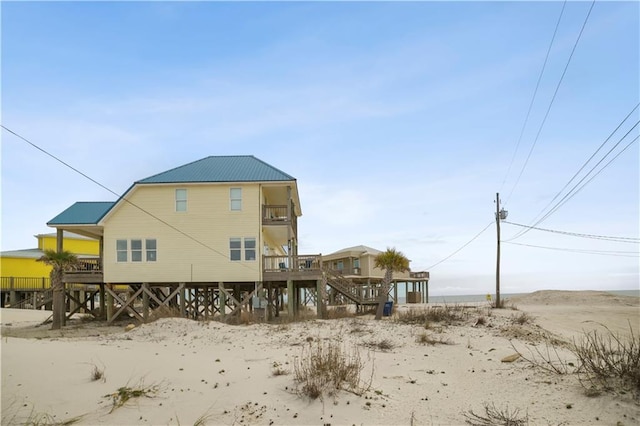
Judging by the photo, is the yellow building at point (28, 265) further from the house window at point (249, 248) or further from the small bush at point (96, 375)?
the small bush at point (96, 375)

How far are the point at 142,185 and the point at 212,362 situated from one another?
18170 millimetres

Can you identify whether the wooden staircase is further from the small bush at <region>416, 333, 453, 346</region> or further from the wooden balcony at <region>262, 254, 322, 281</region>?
the small bush at <region>416, 333, 453, 346</region>

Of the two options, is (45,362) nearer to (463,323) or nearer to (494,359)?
(494,359)

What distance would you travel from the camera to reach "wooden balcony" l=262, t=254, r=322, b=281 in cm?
2797

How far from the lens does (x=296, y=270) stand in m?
28.3

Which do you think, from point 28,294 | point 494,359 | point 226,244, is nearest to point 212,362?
point 494,359

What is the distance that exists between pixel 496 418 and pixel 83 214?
93.3ft

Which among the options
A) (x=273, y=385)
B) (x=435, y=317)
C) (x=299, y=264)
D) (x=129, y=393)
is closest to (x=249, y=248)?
(x=299, y=264)

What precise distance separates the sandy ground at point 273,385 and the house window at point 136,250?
13114 millimetres

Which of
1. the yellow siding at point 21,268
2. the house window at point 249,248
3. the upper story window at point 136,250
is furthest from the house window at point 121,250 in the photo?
the yellow siding at point 21,268

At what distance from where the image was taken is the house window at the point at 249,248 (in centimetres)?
2825

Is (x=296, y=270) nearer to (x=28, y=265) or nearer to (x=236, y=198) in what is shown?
(x=236, y=198)

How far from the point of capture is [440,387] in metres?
10.5

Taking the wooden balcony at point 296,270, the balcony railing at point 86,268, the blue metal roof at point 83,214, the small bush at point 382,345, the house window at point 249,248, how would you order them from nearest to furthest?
the small bush at point 382,345 → the wooden balcony at point 296,270 → the house window at point 249,248 → the blue metal roof at point 83,214 → the balcony railing at point 86,268
